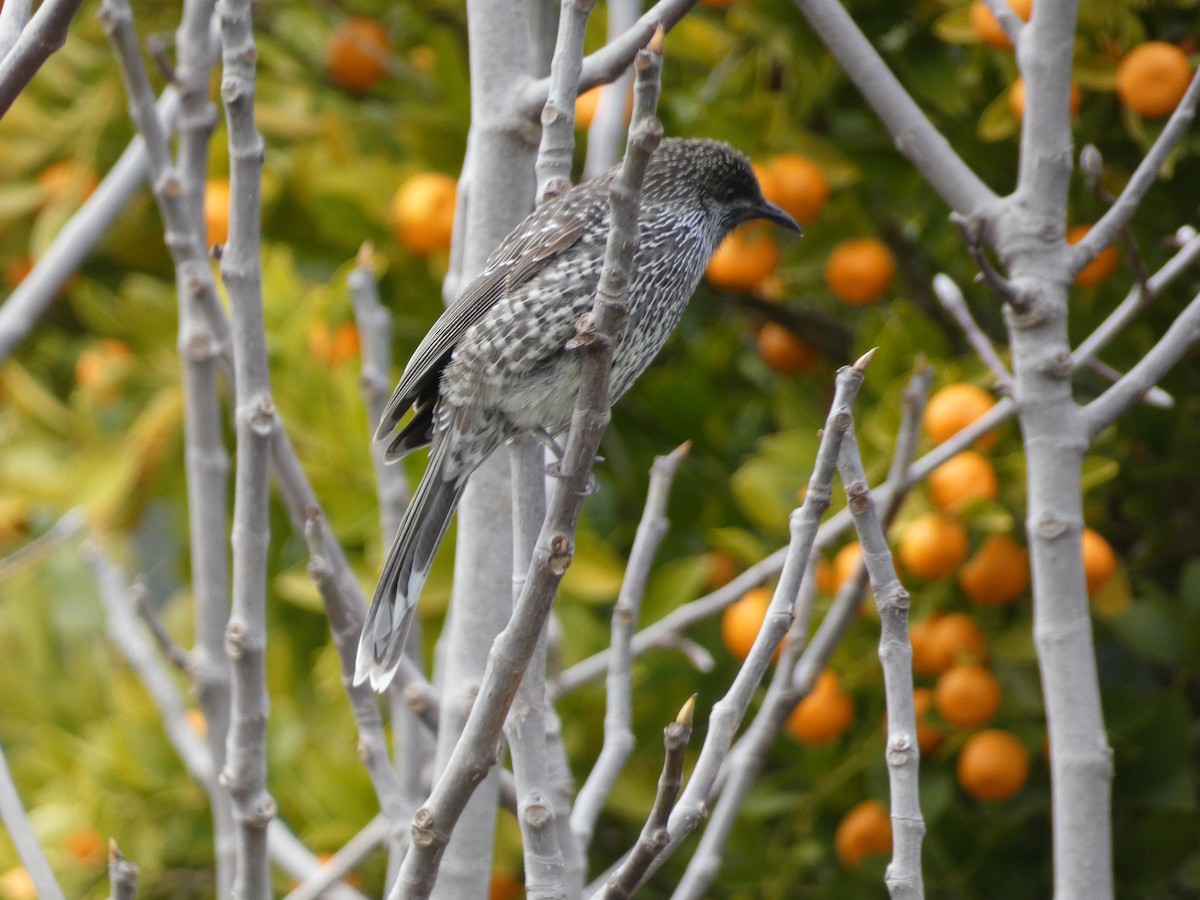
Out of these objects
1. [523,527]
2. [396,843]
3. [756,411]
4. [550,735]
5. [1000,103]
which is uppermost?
[1000,103]

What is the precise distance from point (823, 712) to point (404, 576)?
3.03 ft

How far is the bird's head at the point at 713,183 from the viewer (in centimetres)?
224

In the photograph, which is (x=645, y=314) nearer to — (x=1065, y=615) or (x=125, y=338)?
(x=1065, y=615)

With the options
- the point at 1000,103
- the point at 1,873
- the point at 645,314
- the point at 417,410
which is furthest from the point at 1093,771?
the point at 1,873

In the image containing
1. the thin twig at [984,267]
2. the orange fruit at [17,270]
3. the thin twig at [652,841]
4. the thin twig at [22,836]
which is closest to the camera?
the thin twig at [652,841]

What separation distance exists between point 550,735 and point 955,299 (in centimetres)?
83

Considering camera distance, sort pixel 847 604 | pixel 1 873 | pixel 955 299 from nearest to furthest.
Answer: pixel 847 604 → pixel 955 299 → pixel 1 873

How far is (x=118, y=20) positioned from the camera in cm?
173

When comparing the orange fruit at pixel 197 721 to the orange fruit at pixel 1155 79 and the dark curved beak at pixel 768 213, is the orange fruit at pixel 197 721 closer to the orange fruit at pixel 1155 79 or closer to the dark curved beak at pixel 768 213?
the dark curved beak at pixel 768 213

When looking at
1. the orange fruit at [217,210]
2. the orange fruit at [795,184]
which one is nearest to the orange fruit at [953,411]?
the orange fruit at [795,184]

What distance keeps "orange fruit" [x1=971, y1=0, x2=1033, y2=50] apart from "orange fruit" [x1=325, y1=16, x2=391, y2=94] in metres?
1.17

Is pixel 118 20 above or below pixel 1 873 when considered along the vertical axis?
above

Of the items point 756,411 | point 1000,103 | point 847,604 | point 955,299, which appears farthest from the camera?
point 756,411

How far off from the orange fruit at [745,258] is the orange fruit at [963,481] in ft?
1.92
